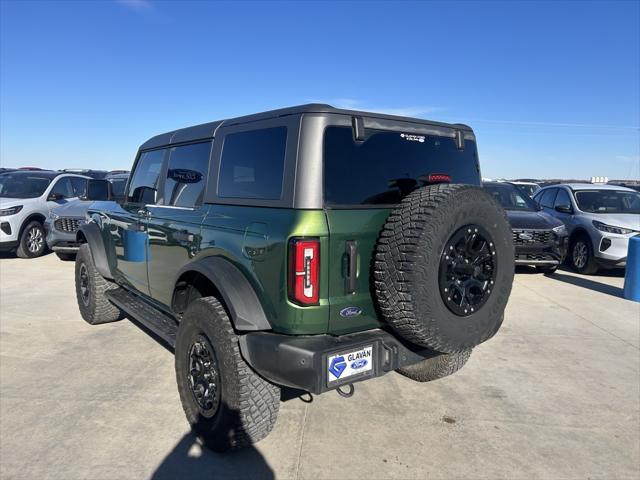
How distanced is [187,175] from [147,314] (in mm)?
1280

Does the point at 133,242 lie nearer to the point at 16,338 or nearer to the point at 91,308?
the point at 91,308

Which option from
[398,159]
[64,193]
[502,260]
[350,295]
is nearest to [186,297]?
[350,295]

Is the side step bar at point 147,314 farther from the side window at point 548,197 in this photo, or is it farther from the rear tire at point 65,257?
the side window at point 548,197

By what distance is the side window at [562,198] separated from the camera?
9.43 metres

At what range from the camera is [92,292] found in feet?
16.2

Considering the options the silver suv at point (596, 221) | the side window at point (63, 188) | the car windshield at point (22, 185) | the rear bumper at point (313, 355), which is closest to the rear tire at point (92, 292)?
the rear bumper at point (313, 355)

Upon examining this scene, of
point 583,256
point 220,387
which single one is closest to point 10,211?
point 220,387

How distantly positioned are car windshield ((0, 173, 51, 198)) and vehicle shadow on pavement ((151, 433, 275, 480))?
9.03 metres

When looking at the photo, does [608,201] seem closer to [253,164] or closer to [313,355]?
[253,164]

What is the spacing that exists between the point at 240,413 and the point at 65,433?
4.24 feet

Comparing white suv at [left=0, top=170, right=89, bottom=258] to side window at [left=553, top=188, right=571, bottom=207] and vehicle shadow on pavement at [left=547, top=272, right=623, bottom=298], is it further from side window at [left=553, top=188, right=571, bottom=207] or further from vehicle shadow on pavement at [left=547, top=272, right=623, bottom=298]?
side window at [left=553, top=188, right=571, bottom=207]

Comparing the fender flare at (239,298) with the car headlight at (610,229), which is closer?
the fender flare at (239,298)

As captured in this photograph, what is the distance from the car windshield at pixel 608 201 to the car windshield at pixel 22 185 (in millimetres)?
11369

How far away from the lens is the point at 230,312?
2.57 meters
